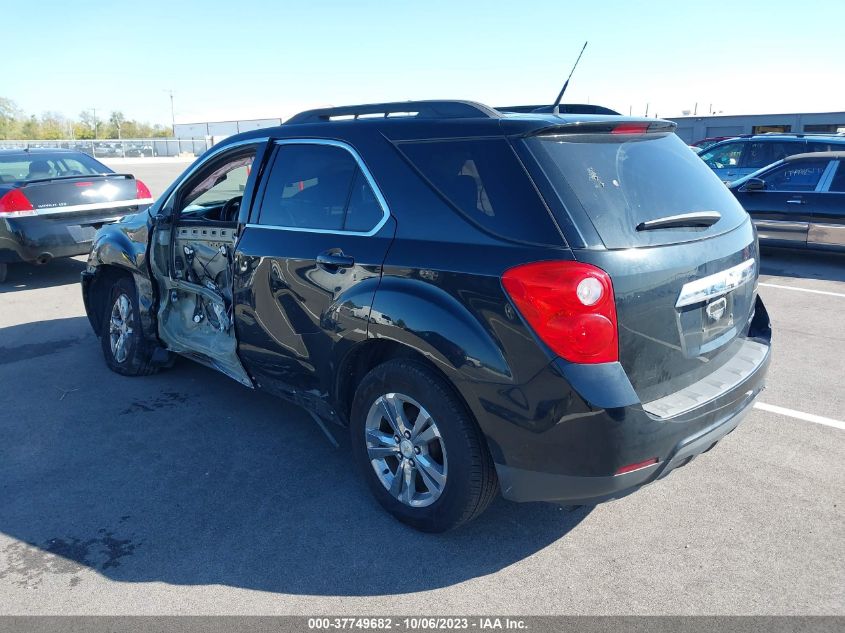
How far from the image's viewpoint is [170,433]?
4.46m

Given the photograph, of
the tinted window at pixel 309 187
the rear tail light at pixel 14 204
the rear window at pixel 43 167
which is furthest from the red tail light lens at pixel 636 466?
the rear window at pixel 43 167

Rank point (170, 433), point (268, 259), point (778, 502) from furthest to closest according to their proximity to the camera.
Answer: point (170, 433)
point (268, 259)
point (778, 502)

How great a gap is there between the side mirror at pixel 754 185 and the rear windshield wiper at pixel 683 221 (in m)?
7.67

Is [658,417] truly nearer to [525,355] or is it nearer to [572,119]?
[525,355]

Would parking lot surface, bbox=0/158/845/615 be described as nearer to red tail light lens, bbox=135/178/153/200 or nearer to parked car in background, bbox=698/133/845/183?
red tail light lens, bbox=135/178/153/200

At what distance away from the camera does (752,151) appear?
12781 mm

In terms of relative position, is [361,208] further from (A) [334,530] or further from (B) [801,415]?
(B) [801,415]

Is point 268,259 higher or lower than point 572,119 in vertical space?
lower

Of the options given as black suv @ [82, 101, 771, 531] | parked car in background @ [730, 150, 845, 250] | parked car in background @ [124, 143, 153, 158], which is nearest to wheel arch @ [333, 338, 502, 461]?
black suv @ [82, 101, 771, 531]

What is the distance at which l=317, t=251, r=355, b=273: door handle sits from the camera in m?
3.40

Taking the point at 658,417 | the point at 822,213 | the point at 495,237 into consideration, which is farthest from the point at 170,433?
the point at 822,213

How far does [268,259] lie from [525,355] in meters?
1.78

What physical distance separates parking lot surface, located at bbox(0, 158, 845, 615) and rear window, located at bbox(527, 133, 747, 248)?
1.39 meters

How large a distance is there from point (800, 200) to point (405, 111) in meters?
8.09
